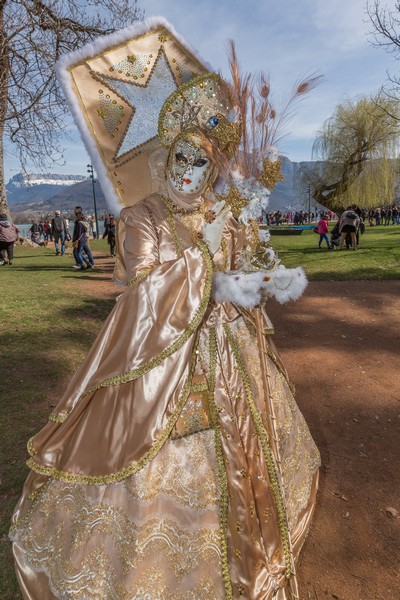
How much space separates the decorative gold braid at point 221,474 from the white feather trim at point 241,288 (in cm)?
33

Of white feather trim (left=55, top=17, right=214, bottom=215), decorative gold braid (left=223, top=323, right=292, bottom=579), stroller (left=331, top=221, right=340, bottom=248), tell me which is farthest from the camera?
stroller (left=331, top=221, right=340, bottom=248)

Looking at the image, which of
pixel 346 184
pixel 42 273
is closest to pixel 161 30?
pixel 42 273

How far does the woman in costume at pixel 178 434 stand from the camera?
2.07 m

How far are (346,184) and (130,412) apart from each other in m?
33.0

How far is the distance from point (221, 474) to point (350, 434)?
2.60 metres

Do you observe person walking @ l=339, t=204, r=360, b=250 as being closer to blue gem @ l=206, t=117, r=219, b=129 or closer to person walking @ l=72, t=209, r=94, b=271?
person walking @ l=72, t=209, r=94, b=271

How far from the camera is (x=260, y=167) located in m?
2.39

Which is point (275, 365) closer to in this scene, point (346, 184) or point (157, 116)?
point (157, 116)

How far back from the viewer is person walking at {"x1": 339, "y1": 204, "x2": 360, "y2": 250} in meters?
16.6

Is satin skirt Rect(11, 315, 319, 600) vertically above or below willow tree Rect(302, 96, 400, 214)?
below

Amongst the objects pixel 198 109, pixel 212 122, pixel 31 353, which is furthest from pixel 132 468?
pixel 31 353

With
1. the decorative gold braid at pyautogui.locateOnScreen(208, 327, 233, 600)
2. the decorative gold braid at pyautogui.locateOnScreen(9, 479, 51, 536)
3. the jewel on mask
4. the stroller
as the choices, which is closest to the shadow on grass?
the decorative gold braid at pyautogui.locateOnScreen(9, 479, 51, 536)

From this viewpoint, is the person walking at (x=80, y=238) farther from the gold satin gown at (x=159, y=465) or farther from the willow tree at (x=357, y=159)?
the willow tree at (x=357, y=159)

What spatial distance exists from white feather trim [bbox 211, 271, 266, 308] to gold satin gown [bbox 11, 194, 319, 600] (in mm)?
129
